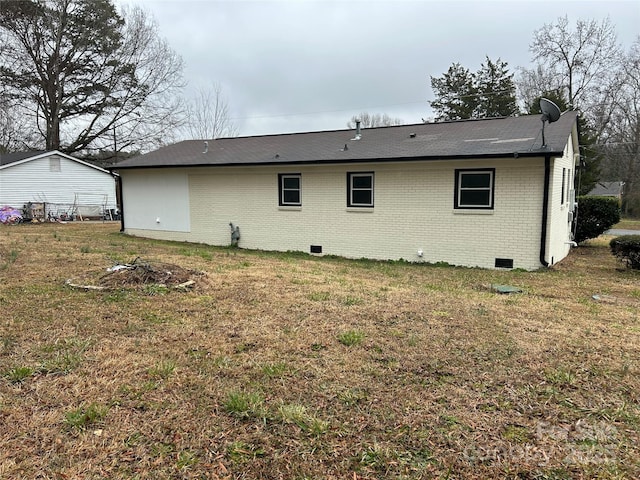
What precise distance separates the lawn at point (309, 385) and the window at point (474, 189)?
13.4 ft

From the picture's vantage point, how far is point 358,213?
443 inches

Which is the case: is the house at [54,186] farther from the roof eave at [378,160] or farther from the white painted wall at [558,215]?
the white painted wall at [558,215]

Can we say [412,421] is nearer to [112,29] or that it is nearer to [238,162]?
[238,162]

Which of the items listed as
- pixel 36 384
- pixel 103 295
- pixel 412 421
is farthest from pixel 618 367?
pixel 103 295

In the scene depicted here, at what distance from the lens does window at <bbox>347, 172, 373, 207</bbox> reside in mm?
11086

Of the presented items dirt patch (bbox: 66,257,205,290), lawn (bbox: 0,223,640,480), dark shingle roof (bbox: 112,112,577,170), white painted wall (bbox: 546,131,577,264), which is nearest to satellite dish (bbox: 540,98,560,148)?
dark shingle roof (bbox: 112,112,577,170)

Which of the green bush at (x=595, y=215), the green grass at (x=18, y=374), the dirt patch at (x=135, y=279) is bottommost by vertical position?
the green grass at (x=18, y=374)

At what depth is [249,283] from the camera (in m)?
6.71

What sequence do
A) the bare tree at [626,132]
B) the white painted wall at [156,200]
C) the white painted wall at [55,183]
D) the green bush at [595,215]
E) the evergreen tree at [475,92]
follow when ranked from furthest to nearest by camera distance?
the evergreen tree at [475,92]
the bare tree at [626,132]
the white painted wall at [55,183]
the white painted wall at [156,200]
the green bush at [595,215]

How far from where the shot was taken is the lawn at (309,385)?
93.7 inches

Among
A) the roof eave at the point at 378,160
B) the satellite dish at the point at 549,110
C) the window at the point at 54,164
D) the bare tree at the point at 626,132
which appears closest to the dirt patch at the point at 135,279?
the roof eave at the point at 378,160

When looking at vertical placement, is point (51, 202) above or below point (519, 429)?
above

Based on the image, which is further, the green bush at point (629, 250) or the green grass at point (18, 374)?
the green bush at point (629, 250)

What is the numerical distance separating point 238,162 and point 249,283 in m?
6.68
